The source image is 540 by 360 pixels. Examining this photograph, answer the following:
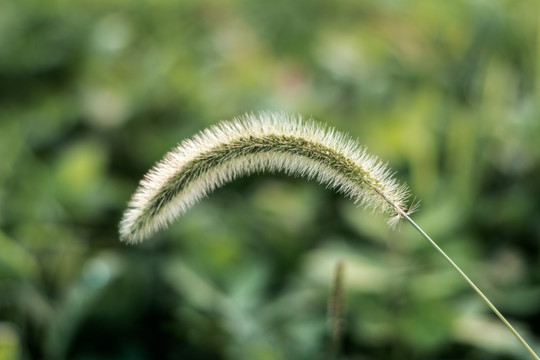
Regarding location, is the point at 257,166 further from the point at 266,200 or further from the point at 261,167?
the point at 266,200

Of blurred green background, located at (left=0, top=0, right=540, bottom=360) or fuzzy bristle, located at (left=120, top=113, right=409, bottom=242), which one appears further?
blurred green background, located at (left=0, top=0, right=540, bottom=360)

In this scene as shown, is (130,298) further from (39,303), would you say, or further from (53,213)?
(53,213)

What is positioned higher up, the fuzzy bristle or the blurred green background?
the blurred green background

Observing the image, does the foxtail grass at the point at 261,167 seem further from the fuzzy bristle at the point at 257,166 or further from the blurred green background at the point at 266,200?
the blurred green background at the point at 266,200

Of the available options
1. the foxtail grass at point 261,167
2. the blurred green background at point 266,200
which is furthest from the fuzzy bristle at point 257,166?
the blurred green background at point 266,200

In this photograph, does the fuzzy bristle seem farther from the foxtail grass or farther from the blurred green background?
the blurred green background

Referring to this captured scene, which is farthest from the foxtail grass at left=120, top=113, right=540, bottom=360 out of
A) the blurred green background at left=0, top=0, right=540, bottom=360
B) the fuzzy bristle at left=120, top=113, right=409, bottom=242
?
the blurred green background at left=0, top=0, right=540, bottom=360

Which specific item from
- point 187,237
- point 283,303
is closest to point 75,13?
point 187,237
